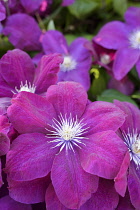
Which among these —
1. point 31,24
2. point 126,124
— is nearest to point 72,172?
point 126,124

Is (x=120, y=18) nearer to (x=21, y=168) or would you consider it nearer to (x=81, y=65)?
(x=81, y=65)

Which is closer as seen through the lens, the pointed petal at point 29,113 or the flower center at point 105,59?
the pointed petal at point 29,113

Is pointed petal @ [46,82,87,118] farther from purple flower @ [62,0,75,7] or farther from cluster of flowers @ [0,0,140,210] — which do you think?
purple flower @ [62,0,75,7]

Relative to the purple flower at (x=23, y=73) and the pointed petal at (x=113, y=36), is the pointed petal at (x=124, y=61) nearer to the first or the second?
the pointed petal at (x=113, y=36)

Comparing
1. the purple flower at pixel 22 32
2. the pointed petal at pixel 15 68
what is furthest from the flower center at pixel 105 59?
the pointed petal at pixel 15 68

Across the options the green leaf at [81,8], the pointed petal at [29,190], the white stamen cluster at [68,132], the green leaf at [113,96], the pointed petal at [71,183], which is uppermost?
the green leaf at [81,8]

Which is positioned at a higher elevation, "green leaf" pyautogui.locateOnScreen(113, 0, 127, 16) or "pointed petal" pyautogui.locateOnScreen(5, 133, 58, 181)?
"green leaf" pyautogui.locateOnScreen(113, 0, 127, 16)

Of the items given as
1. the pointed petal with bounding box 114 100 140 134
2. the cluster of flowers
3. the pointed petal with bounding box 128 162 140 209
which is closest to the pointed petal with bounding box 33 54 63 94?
the cluster of flowers
